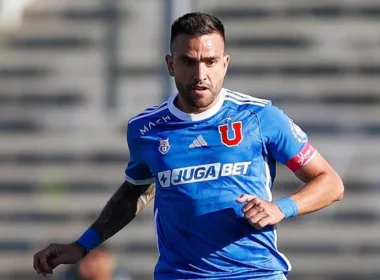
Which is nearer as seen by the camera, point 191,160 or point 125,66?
point 191,160

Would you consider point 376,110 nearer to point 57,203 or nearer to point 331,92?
point 331,92

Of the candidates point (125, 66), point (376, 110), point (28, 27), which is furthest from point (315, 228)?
point (28, 27)

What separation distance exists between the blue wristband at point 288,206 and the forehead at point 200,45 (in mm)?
675

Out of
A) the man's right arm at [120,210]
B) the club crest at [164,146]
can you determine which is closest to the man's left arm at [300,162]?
the club crest at [164,146]

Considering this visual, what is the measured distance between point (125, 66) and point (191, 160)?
6.52 metres

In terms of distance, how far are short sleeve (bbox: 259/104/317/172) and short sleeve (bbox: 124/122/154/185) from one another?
614 millimetres

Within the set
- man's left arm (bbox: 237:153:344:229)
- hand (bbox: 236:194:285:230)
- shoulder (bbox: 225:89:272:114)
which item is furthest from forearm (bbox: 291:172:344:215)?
A: shoulder (bbox: 225:89:272:114)

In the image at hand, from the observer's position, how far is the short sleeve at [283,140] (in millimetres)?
4645

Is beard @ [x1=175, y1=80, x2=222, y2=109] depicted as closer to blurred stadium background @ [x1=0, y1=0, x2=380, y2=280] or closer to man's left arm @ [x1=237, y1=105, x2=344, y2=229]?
man's left arm @ [x1=237, y1=105, x2=344, y2=229]

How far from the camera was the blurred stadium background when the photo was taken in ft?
35.7

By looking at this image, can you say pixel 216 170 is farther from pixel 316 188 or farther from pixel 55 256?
pixel 55 256

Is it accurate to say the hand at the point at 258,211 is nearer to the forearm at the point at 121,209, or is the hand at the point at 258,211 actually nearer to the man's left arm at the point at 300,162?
the man's left arm at the point at 300,162

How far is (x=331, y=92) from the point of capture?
11.1 meters

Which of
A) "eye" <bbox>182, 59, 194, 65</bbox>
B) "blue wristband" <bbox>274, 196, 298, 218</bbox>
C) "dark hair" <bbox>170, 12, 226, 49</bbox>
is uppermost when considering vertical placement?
"dark hair" <bbox>170, 12, 226, 49</bbox>
